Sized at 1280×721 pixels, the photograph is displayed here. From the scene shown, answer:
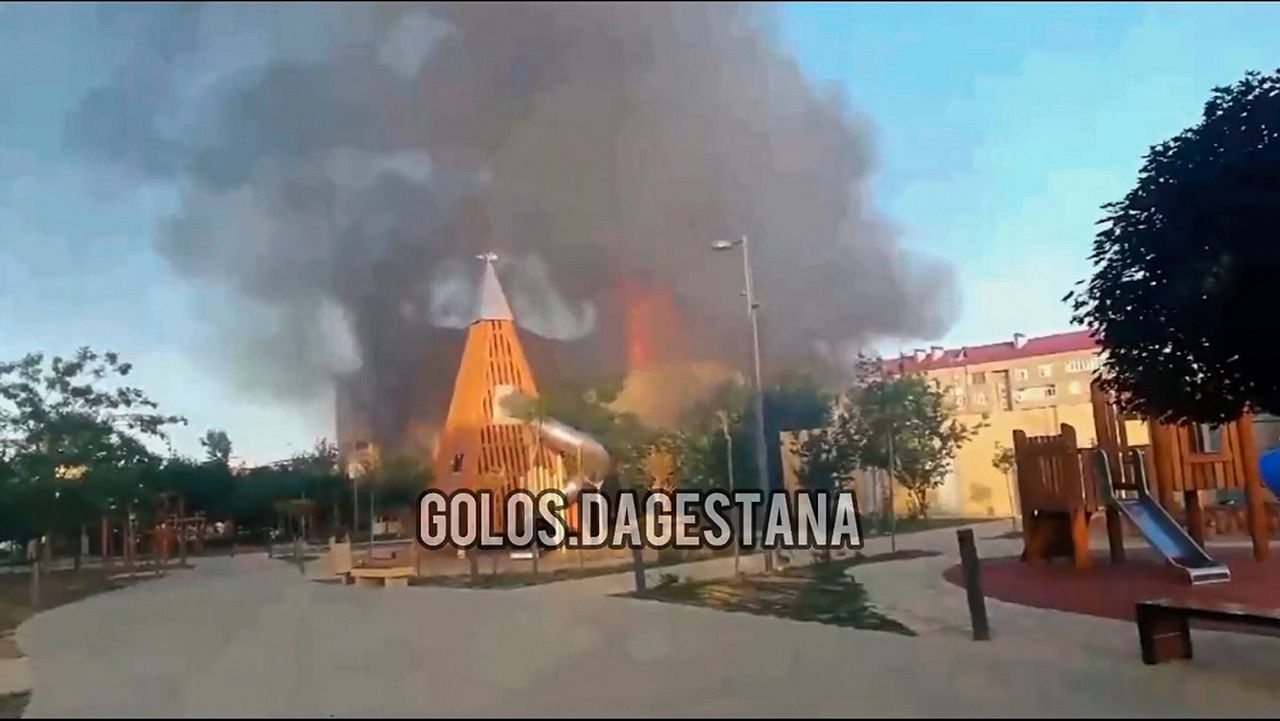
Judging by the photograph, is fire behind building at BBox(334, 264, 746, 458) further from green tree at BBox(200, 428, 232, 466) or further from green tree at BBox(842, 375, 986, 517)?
green tree at BBox(842, 375, 986, 517)

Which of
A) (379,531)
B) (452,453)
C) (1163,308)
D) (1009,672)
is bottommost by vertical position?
(1009,672)

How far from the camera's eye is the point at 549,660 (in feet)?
21.6

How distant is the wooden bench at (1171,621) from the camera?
622cm

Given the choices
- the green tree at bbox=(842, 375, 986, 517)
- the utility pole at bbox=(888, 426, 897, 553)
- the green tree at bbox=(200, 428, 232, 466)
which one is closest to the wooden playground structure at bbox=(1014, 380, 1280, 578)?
the green tree at bbox=(842, 375, 986, 517)

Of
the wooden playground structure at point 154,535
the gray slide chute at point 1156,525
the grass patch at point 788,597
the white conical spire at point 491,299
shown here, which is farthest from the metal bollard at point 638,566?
the gray slide chute at point 1156,525

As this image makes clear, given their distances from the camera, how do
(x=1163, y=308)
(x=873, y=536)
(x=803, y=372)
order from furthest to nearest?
(x=873, y=536) → (x=803, y=372) → (x=1163, y=308)

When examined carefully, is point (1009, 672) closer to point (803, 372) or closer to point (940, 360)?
point (803, 372)

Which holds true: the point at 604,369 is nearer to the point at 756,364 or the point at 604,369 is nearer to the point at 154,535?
the point at 756,364

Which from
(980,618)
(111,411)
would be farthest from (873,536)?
(111,411)

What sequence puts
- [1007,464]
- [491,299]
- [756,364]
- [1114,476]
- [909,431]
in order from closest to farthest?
[491,299] → [756,364] → [909,431] → [1114,476] → [1007,464]

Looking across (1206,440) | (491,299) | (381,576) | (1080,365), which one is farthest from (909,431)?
(381,576)

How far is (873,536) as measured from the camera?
11227 mm

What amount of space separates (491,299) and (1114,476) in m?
7.79

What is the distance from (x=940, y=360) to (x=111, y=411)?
8359 mm
